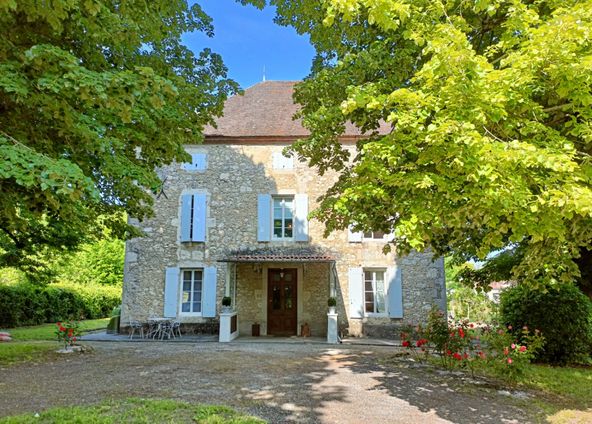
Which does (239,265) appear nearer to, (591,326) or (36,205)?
(36,205)

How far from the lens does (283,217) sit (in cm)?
1261

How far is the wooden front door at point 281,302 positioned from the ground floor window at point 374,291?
229cm

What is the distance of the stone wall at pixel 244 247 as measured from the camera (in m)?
12.0

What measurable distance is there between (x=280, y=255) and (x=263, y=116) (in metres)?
5.38

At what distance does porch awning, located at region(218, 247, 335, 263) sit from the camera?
1100cm

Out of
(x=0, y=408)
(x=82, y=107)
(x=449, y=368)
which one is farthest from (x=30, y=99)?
(x=449, y=368)

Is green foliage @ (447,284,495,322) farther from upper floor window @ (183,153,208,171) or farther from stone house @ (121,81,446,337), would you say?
upper floor window @ (183,153,208,171)

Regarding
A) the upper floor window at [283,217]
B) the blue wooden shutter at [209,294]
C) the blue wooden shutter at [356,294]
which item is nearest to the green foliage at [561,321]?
the blue wooden shutter at [356,294]

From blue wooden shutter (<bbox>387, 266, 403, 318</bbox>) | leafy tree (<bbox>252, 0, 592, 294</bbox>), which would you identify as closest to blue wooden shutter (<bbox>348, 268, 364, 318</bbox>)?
blue wooden shutter (<bbox>387, 266, 403, 318</bbox>)

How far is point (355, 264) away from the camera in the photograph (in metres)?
12.2

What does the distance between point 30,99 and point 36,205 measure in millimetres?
1591

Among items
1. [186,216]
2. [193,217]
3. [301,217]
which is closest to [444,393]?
[301,217]

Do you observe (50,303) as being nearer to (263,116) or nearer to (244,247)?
(244,247)

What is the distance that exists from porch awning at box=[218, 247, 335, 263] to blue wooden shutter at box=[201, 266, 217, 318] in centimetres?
79
